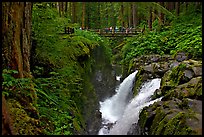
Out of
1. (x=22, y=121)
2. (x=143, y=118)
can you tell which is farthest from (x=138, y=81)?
(x=22, y=121)

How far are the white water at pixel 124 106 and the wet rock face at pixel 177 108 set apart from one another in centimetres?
55

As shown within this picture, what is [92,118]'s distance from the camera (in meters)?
10.5

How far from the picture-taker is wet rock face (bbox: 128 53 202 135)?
263 inches

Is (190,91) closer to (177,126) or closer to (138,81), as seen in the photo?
(177,126)

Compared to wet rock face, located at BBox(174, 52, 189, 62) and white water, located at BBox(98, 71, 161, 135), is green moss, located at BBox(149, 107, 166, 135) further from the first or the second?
wet rock face, located at BBox(174, 52, 189, 62)

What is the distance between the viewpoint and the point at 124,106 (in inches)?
535

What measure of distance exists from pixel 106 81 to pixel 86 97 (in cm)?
444

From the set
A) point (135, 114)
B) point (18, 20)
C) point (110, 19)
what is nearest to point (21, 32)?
point (18, 20)

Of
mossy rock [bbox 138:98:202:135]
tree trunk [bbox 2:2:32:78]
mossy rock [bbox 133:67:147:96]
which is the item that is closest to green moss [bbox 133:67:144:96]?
mossy rock [bbox 133:67:147:96]

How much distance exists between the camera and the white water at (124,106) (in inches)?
404

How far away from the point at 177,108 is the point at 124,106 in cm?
585

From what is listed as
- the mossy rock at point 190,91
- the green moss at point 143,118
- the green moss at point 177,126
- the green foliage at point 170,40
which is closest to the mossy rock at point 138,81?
the green foliage at point 170,40

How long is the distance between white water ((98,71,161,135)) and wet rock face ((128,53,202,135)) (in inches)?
21.5

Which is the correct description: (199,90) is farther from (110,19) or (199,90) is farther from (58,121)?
(110,19)
